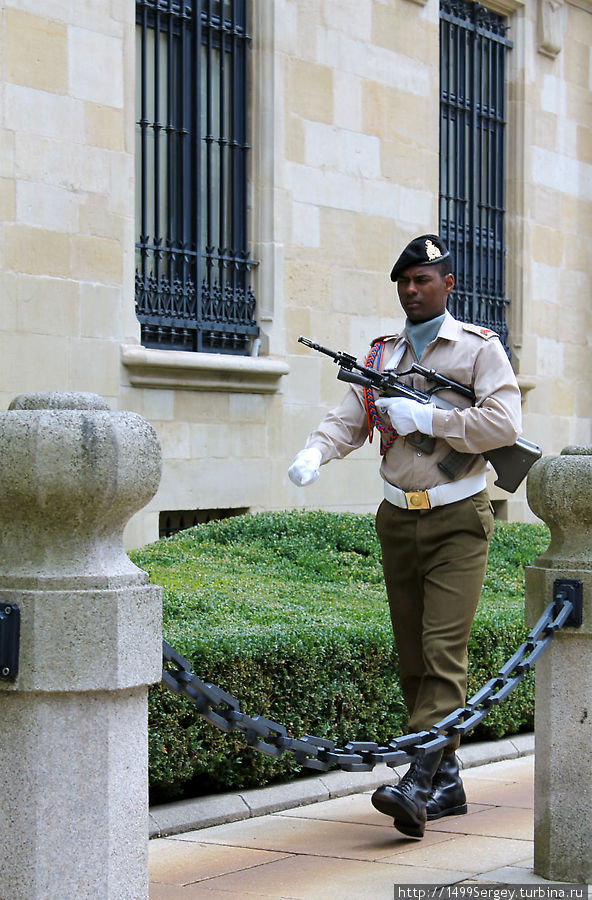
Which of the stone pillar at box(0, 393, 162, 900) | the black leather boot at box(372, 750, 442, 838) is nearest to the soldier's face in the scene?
the black leather boot at box(372, 750, 442, 838)

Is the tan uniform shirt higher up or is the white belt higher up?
the tan uniform shirt

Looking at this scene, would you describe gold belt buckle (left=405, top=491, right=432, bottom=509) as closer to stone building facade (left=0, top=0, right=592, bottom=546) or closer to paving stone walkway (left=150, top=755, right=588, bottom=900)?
paving stone walkway (left=150, top=755, right=588, bottom=900)

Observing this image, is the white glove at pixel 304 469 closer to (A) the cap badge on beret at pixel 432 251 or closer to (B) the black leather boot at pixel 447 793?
(A) the cap badge on beret at pixel 432 251

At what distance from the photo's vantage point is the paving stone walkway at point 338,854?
444 centimetres

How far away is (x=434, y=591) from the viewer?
514 centimetres

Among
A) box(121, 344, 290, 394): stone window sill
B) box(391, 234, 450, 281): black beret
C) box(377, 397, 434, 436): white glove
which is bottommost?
box(377, 397, 434, 436): white glove

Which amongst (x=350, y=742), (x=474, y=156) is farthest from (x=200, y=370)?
(x=350, y=742)

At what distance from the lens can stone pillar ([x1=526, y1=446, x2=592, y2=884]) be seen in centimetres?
446

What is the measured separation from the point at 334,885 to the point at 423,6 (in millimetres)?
10107

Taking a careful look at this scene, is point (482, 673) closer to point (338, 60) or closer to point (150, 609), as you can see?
point (150, 609)

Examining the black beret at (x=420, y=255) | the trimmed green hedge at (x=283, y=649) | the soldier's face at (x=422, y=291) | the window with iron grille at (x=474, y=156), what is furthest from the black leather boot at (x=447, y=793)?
the window with iron grille at (x=474, y=156)

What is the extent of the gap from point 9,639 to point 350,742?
1.65 m

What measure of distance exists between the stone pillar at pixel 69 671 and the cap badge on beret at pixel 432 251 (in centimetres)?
247

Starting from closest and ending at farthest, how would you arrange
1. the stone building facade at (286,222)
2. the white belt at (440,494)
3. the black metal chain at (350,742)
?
the black metal chain at (350,742)
the white belt at (440,494)
the stone building facade at (286,222)
